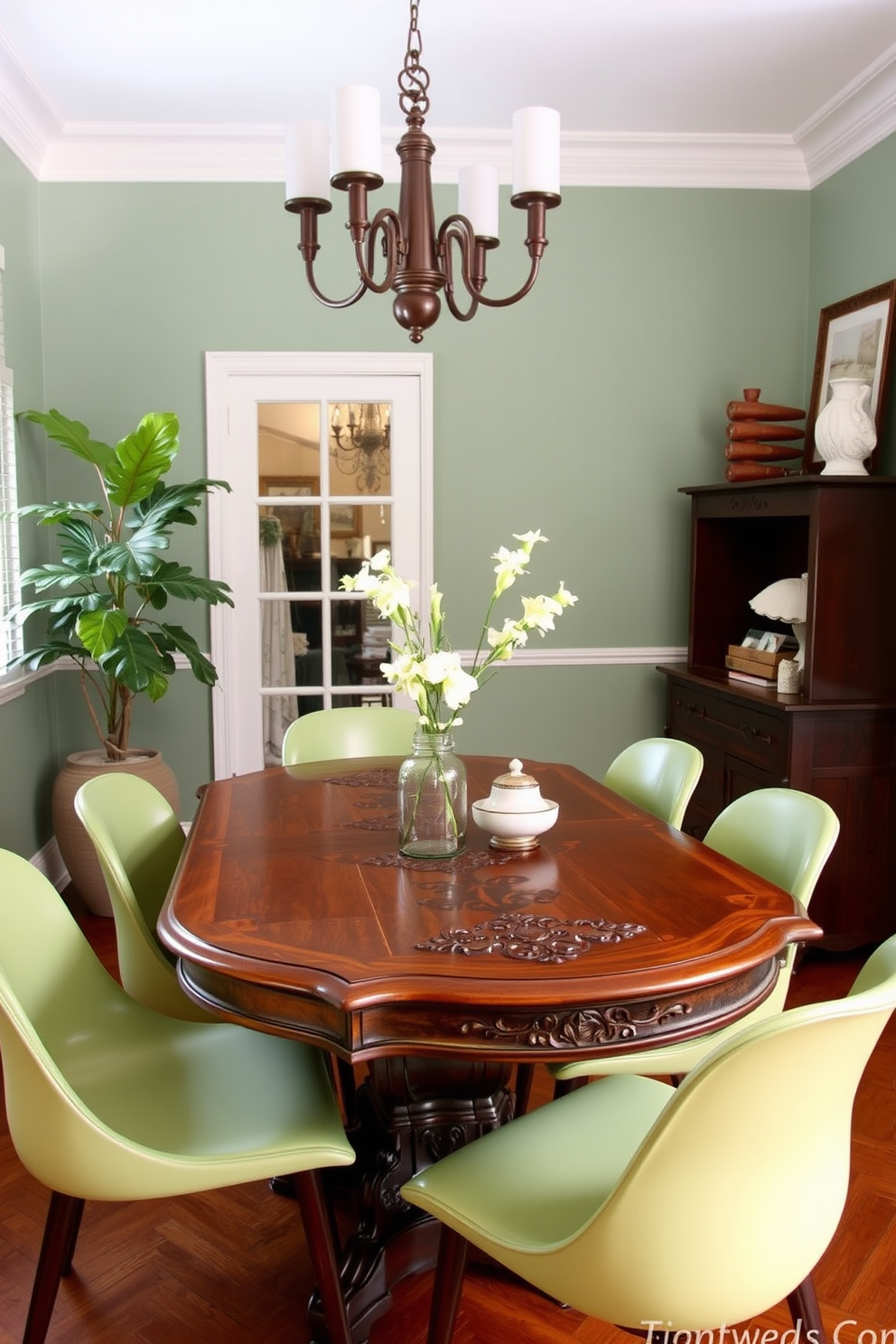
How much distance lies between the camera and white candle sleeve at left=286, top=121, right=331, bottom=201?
93.2 inches

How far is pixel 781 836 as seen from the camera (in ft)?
7.38

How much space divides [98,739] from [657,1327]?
3.77 meters

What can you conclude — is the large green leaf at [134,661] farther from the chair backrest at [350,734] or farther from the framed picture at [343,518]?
the framed picture at [343,518]

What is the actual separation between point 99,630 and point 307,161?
73.9 inches

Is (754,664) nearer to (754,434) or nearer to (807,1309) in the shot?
(754,434)

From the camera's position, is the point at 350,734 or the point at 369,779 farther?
the point at 350,734

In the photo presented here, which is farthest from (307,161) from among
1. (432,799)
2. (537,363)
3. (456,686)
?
(537,363)

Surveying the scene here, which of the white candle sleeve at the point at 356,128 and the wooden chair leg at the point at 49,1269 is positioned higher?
the white candle sleeve at the point at 356,128

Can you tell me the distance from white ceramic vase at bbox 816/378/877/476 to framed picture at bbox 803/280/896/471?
0.20m

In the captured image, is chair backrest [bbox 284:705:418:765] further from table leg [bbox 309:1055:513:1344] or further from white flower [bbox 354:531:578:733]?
table leg [bbox 309:1055:513:1344]

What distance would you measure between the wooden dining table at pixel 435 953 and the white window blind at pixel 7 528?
189 cm

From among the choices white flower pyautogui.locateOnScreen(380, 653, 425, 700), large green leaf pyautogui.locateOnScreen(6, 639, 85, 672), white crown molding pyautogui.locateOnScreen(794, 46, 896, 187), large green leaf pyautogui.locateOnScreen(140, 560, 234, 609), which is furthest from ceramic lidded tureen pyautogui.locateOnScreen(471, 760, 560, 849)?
white crown molding pyautogui.locateOnScreen(794, 46, 896, 187)

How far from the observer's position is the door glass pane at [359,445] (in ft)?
15.4

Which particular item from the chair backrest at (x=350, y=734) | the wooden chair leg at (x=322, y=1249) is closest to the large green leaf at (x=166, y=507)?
the chair backrest at (x=350, y=734)
